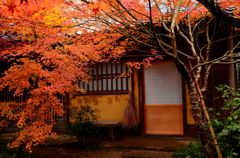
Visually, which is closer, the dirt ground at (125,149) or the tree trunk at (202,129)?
the tree trunk at (202,129)

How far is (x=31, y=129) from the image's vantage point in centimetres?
763

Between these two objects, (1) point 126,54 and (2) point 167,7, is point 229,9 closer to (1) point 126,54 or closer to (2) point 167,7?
(2) point 167,7

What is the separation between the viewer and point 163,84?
10.1m

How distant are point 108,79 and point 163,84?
2234 millimetres

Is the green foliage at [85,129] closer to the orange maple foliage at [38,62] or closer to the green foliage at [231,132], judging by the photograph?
the orange maple foliage at [38,62]

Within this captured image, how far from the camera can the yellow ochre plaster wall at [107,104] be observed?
10.7 metres

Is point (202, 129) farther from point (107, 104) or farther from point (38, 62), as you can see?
point (107, 104)

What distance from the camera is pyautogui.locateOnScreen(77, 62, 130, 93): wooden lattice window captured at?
35.2 ft

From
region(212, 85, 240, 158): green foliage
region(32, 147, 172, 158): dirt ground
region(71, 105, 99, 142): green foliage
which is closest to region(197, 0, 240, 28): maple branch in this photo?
region(212, 85, 240, 158): green foliage

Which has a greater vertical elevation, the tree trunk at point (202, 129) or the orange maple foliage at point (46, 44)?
the orange maple foliage at point (46, 44)

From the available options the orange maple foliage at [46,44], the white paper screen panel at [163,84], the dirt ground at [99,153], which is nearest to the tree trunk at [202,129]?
the orange maple foliage at [46,44]

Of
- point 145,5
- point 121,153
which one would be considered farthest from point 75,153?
point 145,5

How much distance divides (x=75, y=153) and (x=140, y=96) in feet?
10.3

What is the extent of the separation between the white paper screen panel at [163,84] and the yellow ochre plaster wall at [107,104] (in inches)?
39.6
